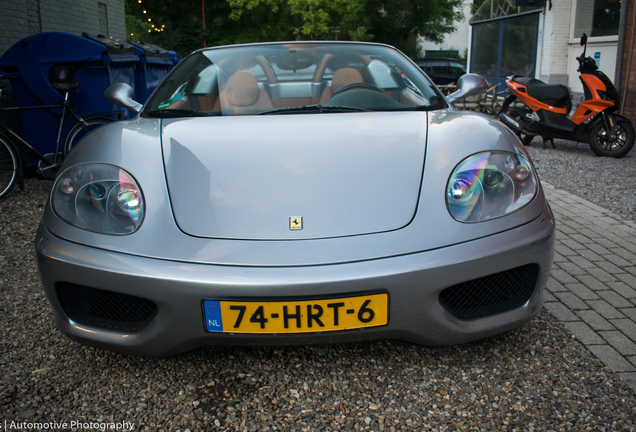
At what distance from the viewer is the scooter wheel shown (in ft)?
20.1

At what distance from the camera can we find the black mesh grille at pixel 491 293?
5.67ft

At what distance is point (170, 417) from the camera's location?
1.66m

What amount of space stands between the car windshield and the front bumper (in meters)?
0.94

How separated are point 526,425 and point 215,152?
4.56 ft

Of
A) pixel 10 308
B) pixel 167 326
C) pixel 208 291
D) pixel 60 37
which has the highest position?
pixel 60 37

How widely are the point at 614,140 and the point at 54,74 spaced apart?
248 inches

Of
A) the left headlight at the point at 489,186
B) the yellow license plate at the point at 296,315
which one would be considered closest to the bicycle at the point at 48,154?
the yellow license plate at the point at 296,315

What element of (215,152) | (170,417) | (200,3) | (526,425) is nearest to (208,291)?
(170,417)

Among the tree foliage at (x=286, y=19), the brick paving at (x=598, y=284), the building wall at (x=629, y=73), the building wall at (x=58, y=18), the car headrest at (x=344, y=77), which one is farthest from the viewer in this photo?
the tree foliage at (x=286, y=19)

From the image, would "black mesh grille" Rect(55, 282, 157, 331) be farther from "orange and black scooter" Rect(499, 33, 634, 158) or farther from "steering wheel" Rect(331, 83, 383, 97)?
"orange and black scooter" Rect(499, 33, 634, 158)

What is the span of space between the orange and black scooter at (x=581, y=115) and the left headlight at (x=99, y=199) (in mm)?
5980

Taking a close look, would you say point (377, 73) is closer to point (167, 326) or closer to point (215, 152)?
point (215, 152)

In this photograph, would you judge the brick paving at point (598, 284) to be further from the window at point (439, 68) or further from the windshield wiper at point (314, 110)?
the window at point (439, 68)

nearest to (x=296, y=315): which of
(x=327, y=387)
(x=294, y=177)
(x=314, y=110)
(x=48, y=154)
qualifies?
(x=327, y=387)
